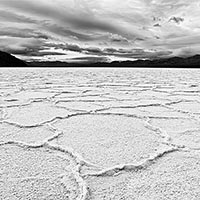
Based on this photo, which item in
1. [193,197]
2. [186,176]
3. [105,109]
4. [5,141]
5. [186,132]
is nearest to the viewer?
[193,197]

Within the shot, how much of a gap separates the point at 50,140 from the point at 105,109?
0.79 m

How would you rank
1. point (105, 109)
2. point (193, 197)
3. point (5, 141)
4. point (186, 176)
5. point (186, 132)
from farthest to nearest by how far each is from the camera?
point (105, 109), point (186, 132), point (5, 141), point (186, 176), point (193, 197)

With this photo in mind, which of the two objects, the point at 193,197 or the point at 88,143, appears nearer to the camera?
the point at 193,197

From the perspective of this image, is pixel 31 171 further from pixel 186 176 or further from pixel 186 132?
pixel 186 132

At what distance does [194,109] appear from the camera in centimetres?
186

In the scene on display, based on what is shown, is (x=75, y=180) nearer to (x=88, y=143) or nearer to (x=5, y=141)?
(x=88, y=143)

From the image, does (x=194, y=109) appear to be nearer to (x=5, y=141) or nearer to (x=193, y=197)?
(x=193, y=197)

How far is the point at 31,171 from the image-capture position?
2.61 ft

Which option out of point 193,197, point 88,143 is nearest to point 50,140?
point 88,143

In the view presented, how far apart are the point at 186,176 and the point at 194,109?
121cm

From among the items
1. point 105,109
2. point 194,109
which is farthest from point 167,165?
point 194,109

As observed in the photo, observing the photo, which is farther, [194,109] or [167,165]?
[194,109]

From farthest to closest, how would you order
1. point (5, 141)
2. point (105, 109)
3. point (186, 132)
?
point (105, 109) < point (186, 132) < point (5, 141)

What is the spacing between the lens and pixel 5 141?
106cm
